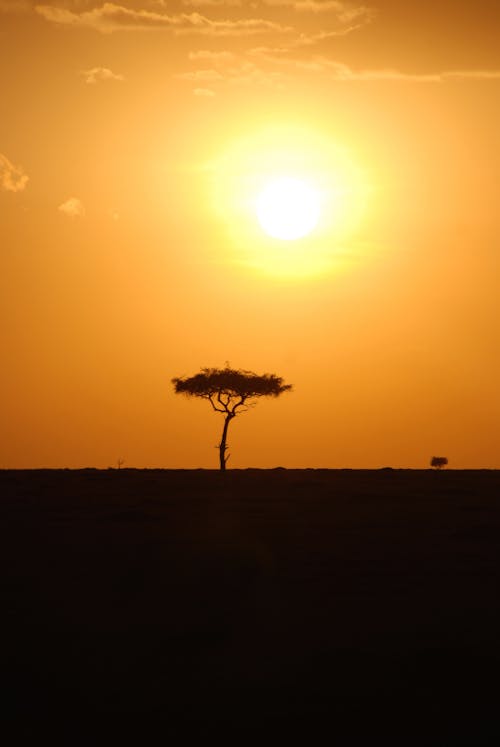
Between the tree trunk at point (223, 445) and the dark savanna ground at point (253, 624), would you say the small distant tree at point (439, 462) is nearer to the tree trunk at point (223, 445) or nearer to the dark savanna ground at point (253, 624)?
the tree trunk at point (223, 445)

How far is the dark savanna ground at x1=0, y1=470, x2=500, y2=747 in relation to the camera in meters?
14.3

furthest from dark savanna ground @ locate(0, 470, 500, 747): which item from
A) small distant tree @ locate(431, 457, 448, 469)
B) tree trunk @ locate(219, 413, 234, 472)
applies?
small distant tree @ locate(431, 457, 448, 469)

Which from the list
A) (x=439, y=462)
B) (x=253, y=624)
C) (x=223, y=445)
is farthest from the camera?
(x=439, y=462)

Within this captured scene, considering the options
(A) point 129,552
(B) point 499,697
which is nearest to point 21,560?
(A) point 129,552

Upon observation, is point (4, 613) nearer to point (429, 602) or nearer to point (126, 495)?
point (429, 602)

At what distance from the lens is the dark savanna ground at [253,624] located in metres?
14.3

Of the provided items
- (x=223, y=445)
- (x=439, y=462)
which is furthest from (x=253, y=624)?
(x=439, y=462)

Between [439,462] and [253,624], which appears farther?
[439,462]

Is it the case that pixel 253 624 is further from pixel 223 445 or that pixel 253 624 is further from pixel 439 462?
pixel 439 462

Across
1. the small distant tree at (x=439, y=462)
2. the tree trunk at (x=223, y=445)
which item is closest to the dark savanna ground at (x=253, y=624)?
the tree trunk at (x=223, y=445)

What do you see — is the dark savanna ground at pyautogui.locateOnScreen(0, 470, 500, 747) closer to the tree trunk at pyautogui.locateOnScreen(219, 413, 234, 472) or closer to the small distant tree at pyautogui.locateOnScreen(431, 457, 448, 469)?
the tree trunk at pyautogui.locateOnScreen(219, 413, 234, 472)

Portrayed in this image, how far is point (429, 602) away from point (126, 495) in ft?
66.4

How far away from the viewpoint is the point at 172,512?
3359 centimetres

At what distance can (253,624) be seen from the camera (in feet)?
61.9
